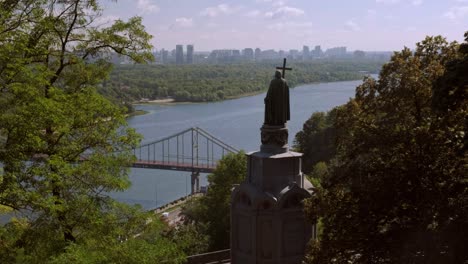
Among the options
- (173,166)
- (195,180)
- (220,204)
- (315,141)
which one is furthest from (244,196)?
(173,166)

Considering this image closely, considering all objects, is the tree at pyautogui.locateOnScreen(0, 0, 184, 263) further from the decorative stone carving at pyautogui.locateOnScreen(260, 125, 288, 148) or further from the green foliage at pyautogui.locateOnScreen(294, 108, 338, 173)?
the green foliage at pyautogui.locateOnScreen(294, 108, 338, 173)

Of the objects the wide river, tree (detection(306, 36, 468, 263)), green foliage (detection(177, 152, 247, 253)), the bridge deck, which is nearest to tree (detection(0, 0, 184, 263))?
tree (detection(306, 36, 468, 263))

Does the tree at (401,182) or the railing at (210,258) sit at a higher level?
the tree at (401,182)

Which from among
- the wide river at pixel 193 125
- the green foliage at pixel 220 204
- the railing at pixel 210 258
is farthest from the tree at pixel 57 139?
the wide river at pixel 193 125

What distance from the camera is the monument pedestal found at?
30.0 ft

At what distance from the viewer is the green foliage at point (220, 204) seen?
20.6m

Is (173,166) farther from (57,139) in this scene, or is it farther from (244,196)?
(57,139)

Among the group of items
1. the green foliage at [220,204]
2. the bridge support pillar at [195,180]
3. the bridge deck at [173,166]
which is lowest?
the bridge support pillar at [195,180]

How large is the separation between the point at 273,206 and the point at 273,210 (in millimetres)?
73

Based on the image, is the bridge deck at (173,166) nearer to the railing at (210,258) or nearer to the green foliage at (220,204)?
the green foliage at (220,204)

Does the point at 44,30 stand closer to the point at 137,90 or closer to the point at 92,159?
the point at 92,159

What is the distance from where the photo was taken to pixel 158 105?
91562 mm

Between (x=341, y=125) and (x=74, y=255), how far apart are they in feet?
15.6

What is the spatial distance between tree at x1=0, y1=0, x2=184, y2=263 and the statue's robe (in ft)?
8.70
